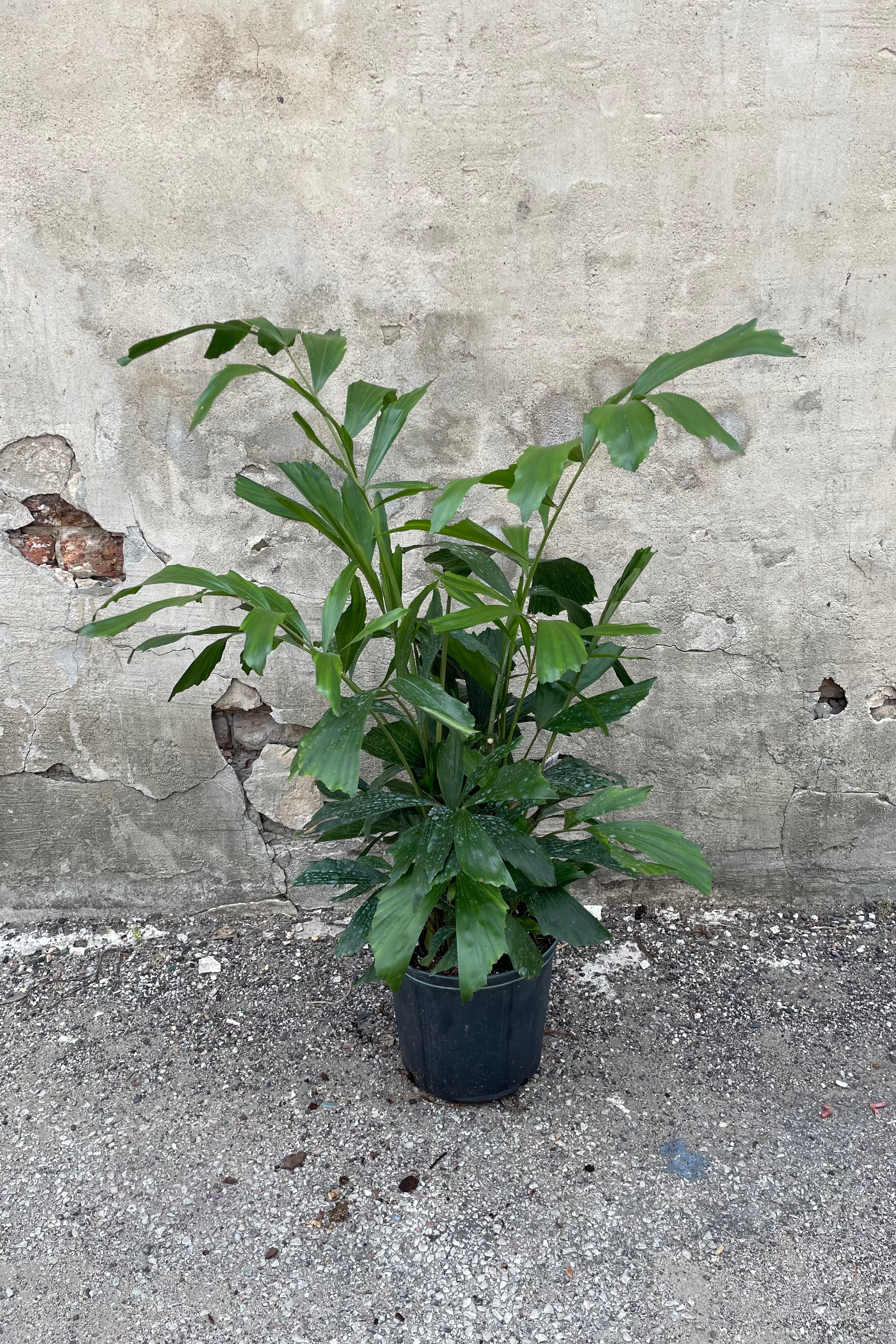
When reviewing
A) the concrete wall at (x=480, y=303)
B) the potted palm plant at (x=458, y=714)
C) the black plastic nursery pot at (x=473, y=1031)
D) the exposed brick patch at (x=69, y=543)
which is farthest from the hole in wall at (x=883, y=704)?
the exposed brick patch at (x=69, y=543)

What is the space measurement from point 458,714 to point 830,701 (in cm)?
129

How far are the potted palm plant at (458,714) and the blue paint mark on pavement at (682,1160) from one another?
29 centimetres

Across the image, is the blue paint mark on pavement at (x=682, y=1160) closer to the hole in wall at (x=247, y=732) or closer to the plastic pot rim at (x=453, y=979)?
the plastic pot rim at (x=453, y=979)

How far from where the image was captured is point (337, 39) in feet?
6.23

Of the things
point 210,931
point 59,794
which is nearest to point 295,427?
point 59,794

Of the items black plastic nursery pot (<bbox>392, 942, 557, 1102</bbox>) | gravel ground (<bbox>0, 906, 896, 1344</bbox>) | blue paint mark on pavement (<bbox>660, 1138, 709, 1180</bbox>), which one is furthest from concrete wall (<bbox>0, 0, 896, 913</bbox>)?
blue paint mark on pavement (<bbox>660, 1138, 709, 1180</bbox>)

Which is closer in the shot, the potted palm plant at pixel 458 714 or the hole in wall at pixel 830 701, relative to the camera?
the potted palm plant at pixel 458 714

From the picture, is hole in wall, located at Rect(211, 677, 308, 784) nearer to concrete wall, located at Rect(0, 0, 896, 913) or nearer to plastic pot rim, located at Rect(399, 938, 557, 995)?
concrete wall, located at Rect(0, 0, 896, 913)

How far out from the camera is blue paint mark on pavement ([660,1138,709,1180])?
1.67 m

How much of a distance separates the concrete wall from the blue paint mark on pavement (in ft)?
2.63

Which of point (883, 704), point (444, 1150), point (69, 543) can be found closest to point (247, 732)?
point (69, 543)

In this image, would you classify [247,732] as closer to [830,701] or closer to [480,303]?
[480,303]

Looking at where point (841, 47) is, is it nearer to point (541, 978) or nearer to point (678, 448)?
point (678, 448)

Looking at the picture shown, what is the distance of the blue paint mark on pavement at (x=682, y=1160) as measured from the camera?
1666mm
